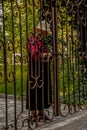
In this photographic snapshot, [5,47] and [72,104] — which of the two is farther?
[72,104]

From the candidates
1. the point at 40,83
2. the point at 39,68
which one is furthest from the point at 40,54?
the point at 40,83

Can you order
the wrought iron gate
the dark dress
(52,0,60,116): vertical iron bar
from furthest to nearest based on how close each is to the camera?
1. (52,0,60,116): vertical iron bar
2. the dark dress
3. the wrought iron gate

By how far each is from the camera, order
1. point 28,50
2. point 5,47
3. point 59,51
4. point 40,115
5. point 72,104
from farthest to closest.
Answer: point 72,104, point 59,51, point 40,115, point 28,50, point 5,47

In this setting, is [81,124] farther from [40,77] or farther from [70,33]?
[70,33]

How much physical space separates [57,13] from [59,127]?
1.70 m

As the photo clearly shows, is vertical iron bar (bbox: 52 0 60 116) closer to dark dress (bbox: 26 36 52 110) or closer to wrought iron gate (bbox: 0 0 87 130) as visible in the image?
wrought iron gate (bbox: 0 0 87 130)

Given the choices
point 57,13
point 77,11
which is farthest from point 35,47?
point 77,11

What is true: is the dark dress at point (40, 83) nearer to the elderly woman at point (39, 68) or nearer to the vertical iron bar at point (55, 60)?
the elderly woman at point (39, 68)

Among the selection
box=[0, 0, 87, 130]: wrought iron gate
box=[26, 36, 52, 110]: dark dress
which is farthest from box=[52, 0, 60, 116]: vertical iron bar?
box=[26, 36, 52, 110]: dark dress

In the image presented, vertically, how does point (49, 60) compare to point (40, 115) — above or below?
above

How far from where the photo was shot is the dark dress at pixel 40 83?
5816 mm

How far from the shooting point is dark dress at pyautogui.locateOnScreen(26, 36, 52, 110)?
5.82m

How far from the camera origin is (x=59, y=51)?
6773 millimetres

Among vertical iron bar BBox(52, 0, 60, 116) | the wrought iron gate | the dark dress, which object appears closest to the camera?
the wrought iron gate
